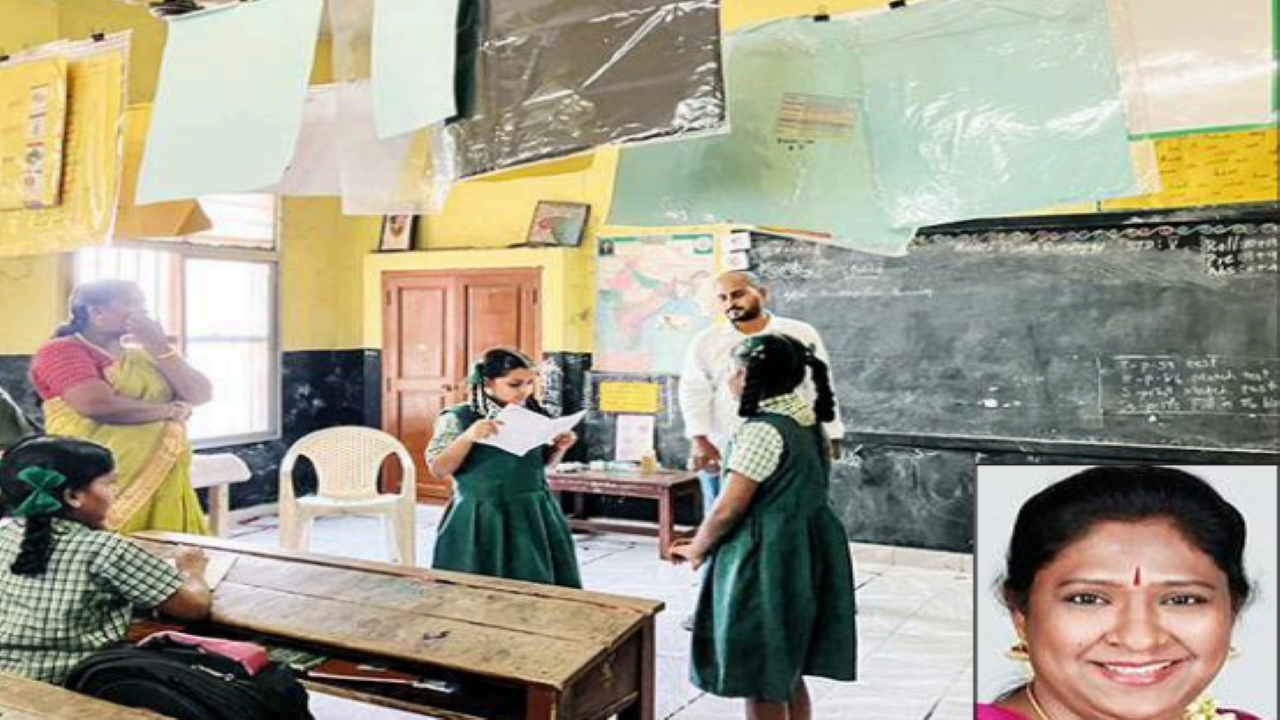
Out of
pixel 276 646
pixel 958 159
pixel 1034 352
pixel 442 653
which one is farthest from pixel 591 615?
pixel 1034 352

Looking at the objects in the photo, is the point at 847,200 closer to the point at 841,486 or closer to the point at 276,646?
the point at 276,646

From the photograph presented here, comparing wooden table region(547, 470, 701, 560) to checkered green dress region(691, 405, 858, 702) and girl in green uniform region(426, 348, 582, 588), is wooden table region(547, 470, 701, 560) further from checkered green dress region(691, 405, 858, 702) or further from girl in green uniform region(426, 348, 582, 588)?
checkered green dress region(691, 405, 858, 702)

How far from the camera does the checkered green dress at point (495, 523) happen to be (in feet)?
9.43

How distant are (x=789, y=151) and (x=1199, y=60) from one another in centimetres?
63

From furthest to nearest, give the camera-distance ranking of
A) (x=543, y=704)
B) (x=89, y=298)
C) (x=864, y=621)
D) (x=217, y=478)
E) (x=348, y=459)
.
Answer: (x=348, y=459) < (x=217, y=478) < (x=864, y=621) < (x=89, y=298) < (x=543, y=704)

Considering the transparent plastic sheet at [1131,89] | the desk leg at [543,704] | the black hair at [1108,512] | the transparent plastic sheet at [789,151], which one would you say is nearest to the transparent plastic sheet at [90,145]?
the transparent plastic sheet at [789,151]

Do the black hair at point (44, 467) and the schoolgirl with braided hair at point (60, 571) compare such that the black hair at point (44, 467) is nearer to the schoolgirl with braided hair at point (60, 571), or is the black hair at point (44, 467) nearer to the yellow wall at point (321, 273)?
the schoolgirl with braided hair at point (60, 571)

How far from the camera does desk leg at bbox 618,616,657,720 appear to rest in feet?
7.07

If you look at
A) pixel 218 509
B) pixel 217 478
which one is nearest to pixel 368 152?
pixel 217 478

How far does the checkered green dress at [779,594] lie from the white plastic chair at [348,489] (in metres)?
2.61

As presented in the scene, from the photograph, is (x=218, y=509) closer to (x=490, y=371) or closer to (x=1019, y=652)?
(x=490, y=371)

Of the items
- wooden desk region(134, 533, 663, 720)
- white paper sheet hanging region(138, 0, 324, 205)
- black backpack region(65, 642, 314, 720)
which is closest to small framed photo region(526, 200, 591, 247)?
wooden desk region(134, 533, 663, 720)

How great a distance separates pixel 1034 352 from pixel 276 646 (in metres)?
3.80

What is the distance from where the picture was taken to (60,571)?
80.4 inches
